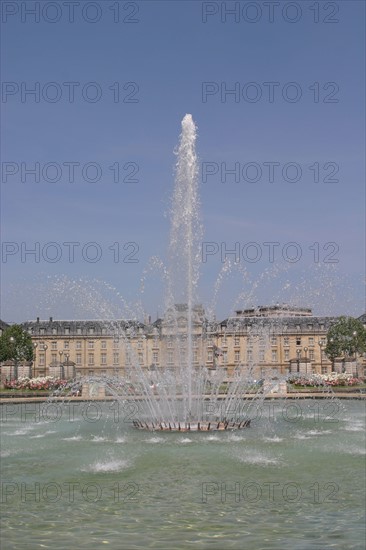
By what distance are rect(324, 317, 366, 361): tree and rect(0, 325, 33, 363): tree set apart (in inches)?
1519

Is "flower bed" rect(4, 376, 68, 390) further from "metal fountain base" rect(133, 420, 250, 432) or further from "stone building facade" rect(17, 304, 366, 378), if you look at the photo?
"stone building facade" rect(17, 304, 366, 378)

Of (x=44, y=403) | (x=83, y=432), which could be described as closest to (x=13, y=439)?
(x=83, y=432)

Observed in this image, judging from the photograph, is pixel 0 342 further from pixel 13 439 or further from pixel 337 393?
pixel 13 439

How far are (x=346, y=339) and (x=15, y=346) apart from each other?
137ft

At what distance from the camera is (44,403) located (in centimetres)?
4234

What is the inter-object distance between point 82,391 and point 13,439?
22380 millimetres

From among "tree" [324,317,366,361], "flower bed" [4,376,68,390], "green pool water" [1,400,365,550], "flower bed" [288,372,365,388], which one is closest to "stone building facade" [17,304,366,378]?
"tree" [324,317,366,361]

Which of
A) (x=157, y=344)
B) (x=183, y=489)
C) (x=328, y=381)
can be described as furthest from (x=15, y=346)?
(x=183, y=489)

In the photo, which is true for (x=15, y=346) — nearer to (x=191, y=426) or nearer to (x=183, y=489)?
(x=191, y=426)

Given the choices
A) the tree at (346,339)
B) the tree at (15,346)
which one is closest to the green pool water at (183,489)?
the tree at (15,346)

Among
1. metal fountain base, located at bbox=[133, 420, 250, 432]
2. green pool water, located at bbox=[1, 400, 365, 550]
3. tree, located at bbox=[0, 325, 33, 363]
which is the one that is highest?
tree, located at bbox=[0, 325, 33, 363]

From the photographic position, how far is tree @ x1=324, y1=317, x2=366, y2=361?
87188 millimetres

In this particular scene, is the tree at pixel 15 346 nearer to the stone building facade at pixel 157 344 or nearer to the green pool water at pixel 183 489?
the stone building facade at pixel 157 344

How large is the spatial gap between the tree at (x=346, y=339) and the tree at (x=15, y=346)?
38.6 m
